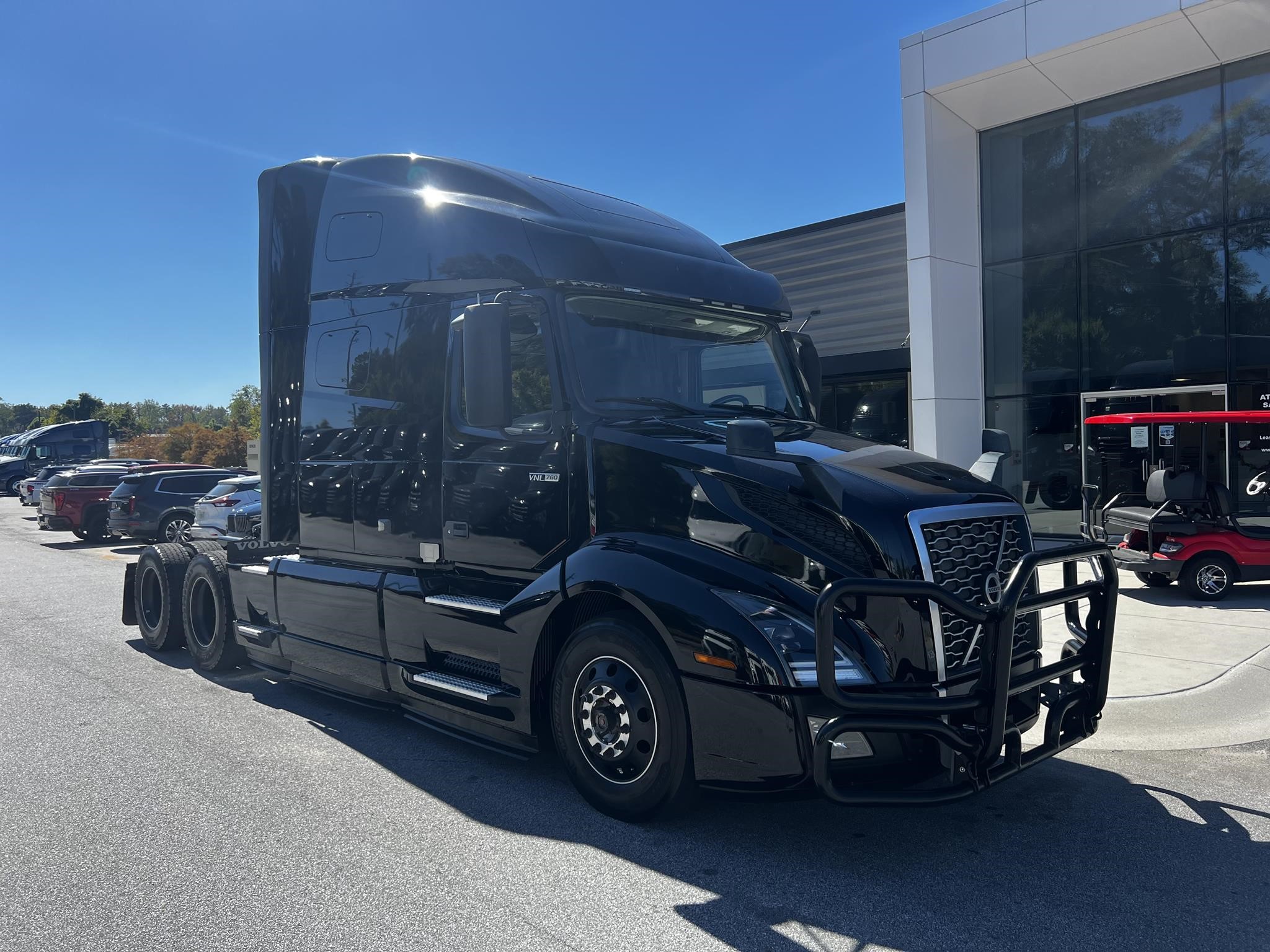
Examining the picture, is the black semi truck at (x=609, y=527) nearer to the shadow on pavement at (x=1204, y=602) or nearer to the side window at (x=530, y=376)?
the side window at (x=530, y=376)

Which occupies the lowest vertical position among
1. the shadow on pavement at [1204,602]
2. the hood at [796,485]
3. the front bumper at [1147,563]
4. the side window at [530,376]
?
the shadow on pavement at [1204,602]

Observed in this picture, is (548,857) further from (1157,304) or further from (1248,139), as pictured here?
(1248,139)

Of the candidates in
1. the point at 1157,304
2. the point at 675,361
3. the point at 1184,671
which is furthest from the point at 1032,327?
the point at 675,361

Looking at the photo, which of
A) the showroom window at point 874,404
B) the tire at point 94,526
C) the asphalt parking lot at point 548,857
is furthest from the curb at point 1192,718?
the tire at point 94,526

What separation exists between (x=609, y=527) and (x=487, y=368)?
96cm

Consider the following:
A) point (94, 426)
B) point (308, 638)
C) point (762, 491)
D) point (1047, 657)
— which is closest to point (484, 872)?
point (762, 491)

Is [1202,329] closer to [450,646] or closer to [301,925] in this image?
[450,646]

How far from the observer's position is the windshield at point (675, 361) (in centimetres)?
491

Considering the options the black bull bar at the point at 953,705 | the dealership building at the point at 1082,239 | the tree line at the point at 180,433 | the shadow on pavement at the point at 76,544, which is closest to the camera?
the black bull bar at the point at 953,705

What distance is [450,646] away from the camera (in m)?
5.29

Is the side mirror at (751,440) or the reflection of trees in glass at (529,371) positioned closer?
the side mirror at (751,440)

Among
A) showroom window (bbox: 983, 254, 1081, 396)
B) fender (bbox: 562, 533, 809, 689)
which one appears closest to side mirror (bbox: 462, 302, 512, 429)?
fender (bbox: 562, 533, 809, 689)

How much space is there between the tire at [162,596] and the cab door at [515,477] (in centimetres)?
410

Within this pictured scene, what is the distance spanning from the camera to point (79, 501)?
21922 millimetres
